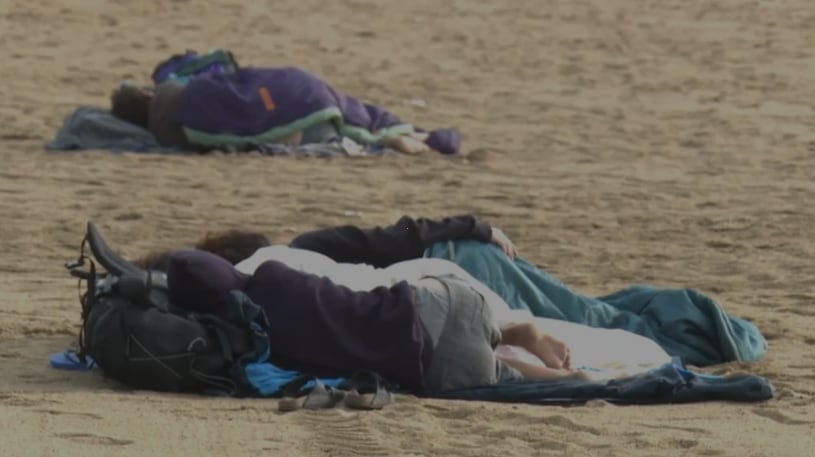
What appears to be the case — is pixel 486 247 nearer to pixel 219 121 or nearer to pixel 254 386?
pixel 254 386

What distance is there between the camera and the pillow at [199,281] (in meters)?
5.95

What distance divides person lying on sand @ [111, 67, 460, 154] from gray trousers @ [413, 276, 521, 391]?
18.2 ft

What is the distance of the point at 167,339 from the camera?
5.90 m

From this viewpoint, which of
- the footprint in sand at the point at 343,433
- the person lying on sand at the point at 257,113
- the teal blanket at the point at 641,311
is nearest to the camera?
the footprint in sand at the point at 343,433

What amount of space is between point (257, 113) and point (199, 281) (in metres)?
5.60

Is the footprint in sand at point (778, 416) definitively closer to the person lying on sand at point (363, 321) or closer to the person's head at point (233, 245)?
the person lying on sand at point (363, 321)

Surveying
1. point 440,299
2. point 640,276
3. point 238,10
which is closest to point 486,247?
point 440,299

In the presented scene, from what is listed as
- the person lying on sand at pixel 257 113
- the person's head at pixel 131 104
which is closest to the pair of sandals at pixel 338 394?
the person lying on sand at pixel 257 113

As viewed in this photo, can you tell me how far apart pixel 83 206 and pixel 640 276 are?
2.85m

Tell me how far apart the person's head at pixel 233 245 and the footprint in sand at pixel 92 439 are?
1.36 m

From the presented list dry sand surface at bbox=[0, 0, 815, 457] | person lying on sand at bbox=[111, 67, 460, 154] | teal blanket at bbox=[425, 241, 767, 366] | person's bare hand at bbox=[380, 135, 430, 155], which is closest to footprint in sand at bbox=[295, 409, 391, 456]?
dry sand surface at bbox=[0, 0, 815, 457]

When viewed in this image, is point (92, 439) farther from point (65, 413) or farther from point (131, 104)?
point (131, 104)

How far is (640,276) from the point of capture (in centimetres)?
852

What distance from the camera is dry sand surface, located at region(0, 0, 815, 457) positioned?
5484 mm
